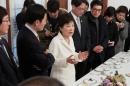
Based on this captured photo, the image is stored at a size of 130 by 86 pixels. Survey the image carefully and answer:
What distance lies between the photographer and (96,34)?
137 inches

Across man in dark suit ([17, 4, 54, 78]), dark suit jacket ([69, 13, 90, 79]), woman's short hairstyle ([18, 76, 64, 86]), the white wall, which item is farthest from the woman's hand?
the white wall

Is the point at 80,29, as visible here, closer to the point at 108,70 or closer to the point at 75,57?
the point at 108,70

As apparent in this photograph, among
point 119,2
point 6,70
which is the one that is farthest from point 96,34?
point 119,2

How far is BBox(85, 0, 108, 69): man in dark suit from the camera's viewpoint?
3320 millimetres

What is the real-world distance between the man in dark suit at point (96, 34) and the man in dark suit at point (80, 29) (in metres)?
0.14

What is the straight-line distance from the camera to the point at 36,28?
220 cm

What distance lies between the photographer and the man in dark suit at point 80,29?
299 centimetres

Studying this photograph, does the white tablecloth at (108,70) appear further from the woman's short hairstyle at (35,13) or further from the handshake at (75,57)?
the woman's short hairstyle at (35,13)

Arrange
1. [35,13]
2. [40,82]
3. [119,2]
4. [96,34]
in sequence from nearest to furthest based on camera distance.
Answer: [40,82] < [35,13] < [96,34] < [119,2]

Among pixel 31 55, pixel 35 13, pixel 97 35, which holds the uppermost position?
pixel 35 13

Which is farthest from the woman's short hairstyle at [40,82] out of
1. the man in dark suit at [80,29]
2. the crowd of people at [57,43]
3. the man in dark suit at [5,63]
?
the man in dark suit at [80,29]

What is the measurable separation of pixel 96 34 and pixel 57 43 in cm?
116

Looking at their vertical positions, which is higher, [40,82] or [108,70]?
[40,82]

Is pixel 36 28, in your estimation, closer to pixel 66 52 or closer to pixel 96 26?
pixel 66 52
